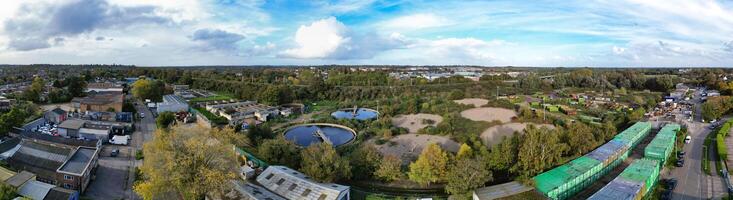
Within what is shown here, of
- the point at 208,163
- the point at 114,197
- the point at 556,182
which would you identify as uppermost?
the point at 208,163

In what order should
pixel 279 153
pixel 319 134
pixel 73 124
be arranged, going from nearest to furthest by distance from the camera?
pixel 279 153
pixel 73 124
pixel 319 134

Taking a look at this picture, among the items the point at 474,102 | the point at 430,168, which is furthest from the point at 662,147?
the point at 474,102

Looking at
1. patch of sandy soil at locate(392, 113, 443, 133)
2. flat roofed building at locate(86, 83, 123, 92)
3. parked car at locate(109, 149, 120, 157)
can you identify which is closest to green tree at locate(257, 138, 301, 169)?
parked car at locate(109, 149, 120, 157)

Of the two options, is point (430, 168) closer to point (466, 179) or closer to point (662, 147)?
point (466, 179)

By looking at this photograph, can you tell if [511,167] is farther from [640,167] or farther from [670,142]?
[670,142]

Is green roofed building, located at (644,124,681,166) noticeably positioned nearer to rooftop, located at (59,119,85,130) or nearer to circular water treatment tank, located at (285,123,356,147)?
circular water treatment tank, located at (285,123,356,147)

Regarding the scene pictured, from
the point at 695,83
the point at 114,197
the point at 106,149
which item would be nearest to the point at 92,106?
the point at 106,149
